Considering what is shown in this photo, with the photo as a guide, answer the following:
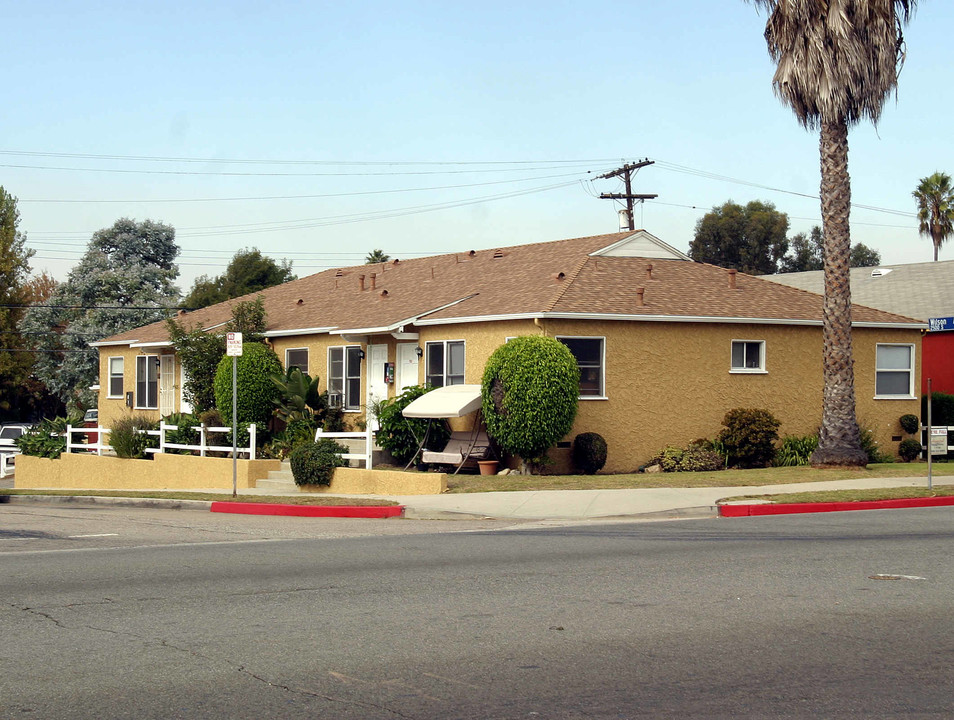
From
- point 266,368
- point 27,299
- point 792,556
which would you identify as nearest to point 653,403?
point 266,368

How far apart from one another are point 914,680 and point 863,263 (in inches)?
3389

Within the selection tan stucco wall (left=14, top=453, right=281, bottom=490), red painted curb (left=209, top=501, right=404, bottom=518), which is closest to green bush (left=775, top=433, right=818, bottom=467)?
red painted curb (left=209, top=501, right=404, bottom=518)

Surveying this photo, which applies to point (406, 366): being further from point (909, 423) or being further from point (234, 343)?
point (909, 423)

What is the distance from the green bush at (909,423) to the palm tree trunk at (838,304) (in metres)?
5.17

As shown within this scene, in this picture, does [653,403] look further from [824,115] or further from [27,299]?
[27,299]

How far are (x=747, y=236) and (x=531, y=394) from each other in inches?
2350

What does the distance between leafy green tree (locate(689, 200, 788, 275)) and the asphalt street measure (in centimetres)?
6510

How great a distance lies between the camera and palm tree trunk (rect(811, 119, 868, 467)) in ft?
73.6

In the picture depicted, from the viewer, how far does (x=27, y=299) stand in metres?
56.1

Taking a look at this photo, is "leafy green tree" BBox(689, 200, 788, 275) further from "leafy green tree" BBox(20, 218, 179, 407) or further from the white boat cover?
the white boat cover

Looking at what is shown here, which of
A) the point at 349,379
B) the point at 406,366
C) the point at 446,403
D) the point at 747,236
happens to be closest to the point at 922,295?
the point at 406,366

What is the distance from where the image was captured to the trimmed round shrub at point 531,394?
21.3 metres

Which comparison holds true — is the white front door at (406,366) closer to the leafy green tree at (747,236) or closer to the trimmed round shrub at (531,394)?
the trimmed round shrub at (531,394)

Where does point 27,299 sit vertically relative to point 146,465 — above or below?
above
